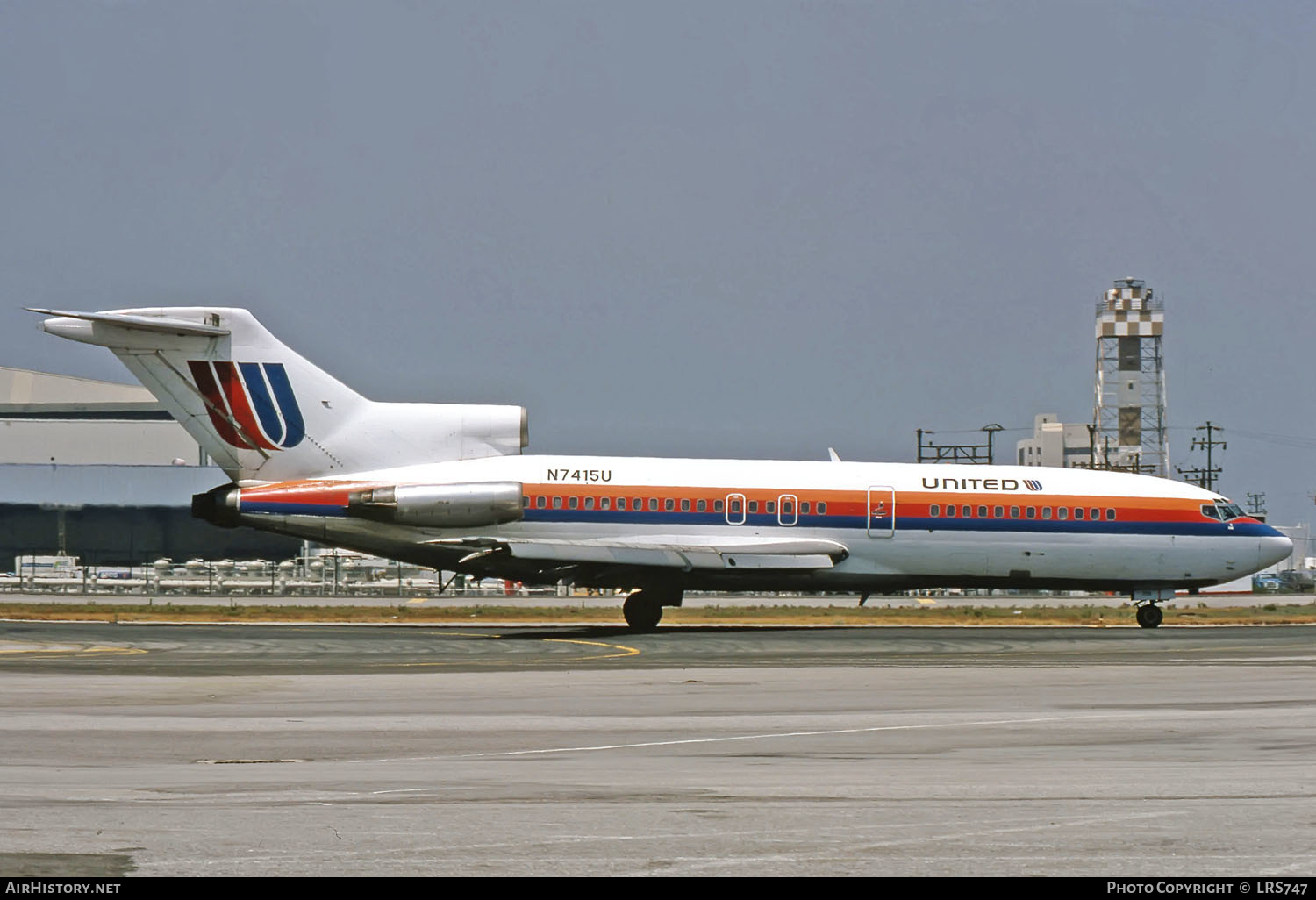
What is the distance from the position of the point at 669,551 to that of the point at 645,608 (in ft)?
7.95

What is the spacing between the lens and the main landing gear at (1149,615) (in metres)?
39.9

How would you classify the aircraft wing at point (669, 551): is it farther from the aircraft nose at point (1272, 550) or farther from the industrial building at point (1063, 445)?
the industrial building at point (1063, 445)

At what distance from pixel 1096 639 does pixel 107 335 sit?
23434 millimetres

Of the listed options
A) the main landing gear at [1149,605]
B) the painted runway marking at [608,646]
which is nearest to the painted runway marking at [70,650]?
the painted runway marking at [608,646]

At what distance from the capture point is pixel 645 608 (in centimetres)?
3759

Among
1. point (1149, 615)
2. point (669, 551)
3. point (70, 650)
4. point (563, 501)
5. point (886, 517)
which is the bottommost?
point (70, 650)

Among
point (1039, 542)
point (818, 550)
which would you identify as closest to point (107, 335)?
point (818, 550)

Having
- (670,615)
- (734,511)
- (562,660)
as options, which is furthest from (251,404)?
(670,615)

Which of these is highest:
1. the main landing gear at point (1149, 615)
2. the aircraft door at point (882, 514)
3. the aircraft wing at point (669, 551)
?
the aircraft door at point (882, 514)

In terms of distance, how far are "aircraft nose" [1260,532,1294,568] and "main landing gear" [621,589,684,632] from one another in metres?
15.7

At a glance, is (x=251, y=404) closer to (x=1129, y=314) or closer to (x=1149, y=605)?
(x=1149, y=605)

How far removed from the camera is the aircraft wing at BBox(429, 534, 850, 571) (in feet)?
113

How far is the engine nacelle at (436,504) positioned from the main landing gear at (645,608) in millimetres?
4101
